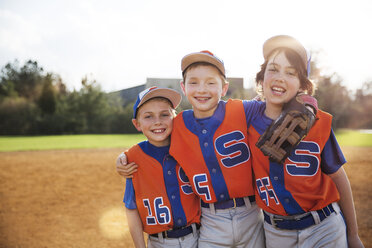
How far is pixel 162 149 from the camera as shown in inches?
83.9

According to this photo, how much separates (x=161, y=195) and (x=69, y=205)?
382 cm

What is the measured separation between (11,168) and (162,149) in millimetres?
8378

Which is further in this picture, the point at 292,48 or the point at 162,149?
the point at 162,149

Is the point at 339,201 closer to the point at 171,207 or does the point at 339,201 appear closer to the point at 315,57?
the point at 171,207

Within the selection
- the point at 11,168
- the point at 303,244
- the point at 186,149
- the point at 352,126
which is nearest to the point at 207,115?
the point at 186,149

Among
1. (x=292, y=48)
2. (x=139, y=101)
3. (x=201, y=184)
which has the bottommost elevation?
(x=201, y=184)

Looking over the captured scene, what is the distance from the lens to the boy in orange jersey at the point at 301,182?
1.70m

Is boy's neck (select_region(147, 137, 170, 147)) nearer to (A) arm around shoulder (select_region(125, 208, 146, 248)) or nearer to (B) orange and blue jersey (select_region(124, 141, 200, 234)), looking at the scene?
(B) orange and blue jersey (select_region(124, 141, 200, 234))

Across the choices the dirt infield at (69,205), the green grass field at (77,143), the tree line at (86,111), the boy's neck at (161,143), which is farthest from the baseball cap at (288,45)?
the tree line at (86,111)

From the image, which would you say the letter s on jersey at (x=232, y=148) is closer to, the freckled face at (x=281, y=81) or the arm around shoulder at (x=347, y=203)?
the freckled face at (x=281, y=81)

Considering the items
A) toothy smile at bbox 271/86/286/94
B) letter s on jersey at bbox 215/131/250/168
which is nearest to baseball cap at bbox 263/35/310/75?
toothy smile at bbox 271/86/286/94

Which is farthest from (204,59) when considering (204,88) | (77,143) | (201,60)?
(77,143)

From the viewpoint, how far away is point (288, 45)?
5.96 ft

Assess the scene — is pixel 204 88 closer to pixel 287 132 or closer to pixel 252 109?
pixel 252 109
